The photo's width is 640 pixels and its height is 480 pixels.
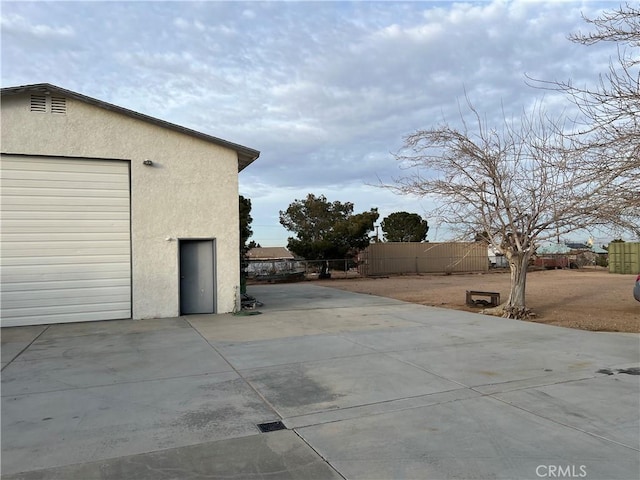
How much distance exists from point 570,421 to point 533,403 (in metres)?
0.62

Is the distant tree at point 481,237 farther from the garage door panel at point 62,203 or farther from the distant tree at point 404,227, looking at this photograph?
the distant tree at point 404,227

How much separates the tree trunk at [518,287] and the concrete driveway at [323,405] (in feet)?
10.3

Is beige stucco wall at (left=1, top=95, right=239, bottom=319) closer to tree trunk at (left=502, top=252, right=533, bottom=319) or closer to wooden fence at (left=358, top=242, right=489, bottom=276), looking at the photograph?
tree trunk at (left=502, top=252, right=533, bottom=319)

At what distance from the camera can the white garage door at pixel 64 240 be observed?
1216cm

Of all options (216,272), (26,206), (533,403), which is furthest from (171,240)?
(533,403)

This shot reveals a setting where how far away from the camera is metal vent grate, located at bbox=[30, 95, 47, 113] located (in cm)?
1216

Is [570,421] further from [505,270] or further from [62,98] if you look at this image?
[505,270]

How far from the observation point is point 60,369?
24.8 ft

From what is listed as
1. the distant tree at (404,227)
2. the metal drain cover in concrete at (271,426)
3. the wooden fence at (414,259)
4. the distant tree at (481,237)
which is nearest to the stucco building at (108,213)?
the distant tree at (481,237)

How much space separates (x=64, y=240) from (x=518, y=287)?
42.5 feet

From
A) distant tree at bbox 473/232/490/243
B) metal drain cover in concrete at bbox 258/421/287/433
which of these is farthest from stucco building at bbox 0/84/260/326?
metal drain cover in concrete at bbox 258/421/287/433

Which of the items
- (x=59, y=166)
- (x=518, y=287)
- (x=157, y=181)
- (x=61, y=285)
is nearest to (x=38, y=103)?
(x=59, y=166)

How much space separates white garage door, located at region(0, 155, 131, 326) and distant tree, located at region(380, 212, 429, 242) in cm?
4276

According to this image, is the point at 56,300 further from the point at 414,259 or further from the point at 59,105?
the point at 414,259
